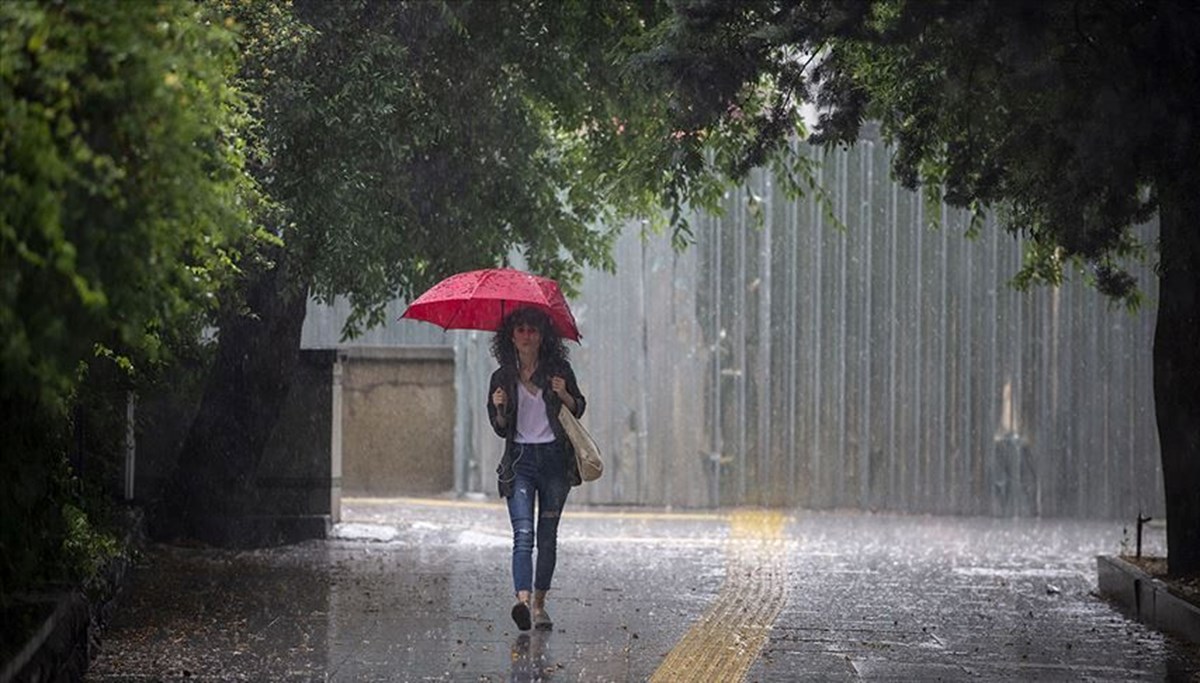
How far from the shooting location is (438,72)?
12.8 metres

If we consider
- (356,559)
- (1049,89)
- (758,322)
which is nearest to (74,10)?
(1049,89)

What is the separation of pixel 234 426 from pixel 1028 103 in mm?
7025

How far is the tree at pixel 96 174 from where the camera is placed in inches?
198

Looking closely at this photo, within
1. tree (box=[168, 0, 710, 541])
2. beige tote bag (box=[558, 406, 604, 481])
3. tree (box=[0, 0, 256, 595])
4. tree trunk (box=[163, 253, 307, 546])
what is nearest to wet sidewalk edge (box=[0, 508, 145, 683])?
tree (box=[0, 0, 256, 595])

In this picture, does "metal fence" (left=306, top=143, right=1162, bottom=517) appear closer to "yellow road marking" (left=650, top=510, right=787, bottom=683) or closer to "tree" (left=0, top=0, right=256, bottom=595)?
"yellow road marking" (left=650, top=510, right=787, bottom=683)

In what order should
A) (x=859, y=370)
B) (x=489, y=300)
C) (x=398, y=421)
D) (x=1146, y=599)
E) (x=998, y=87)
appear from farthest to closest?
(x=398, y=421), (x=859, y=370), (x=1146, y=599), (x=489, y=300), (x=998, y=87)

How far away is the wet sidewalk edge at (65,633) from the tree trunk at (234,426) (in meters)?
4.00

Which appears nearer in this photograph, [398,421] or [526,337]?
[526,337]

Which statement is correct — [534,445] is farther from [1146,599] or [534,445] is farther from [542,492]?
[1146,599]

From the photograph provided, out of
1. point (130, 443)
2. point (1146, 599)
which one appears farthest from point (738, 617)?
point (130, 443)

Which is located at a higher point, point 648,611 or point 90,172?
point 90,172

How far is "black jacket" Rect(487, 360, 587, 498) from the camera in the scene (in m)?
10.3

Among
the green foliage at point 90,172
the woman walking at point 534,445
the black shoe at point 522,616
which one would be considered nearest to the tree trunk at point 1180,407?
the woman walking at point 534,445

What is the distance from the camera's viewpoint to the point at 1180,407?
12016 mm
